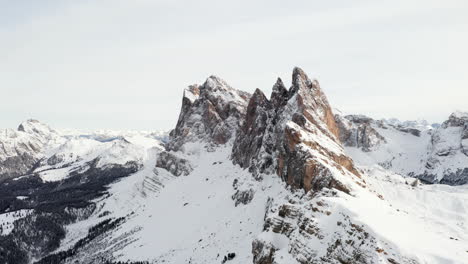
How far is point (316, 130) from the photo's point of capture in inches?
4870

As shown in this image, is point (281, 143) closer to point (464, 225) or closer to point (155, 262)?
point (464, 225)

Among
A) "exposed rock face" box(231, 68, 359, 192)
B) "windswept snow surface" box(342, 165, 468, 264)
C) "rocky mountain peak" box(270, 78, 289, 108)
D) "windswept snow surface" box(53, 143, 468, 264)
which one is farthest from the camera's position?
"rocky mountain peak" box(270, 78, 289, 108)

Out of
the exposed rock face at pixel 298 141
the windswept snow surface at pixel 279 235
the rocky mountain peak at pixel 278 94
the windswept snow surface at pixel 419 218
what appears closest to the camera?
the windswept snow surface at pixel 419 218

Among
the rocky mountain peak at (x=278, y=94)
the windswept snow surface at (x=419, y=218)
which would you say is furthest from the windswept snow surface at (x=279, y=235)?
the rocky mountain peak at (x=278, y=94)

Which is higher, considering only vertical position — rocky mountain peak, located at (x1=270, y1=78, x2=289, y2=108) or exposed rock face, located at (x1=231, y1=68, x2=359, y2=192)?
rocky mountain peak, located at (x1=270, y1=78, x2=289, y2=108)

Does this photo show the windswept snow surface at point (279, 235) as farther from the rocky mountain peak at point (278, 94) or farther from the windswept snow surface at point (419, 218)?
the rocky mountain peak at point (278, 94)

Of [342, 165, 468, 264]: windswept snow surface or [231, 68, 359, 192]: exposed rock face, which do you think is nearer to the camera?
[342, 165, 468, 264]: windswept snow surface

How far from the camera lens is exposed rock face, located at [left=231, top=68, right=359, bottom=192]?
325ft

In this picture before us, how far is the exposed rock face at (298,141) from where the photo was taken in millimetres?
99062

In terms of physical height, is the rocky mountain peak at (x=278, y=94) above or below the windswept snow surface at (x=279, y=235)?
above

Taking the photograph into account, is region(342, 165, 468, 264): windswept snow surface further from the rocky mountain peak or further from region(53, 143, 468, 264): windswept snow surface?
the rocky mountain peak

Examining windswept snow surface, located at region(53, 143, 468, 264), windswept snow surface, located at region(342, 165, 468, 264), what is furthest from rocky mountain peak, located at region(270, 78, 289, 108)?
windswept snow surface, located at region(342, 165, 468, 264)

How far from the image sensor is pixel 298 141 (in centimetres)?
11031

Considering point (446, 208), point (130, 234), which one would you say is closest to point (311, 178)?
point (446, 208)
